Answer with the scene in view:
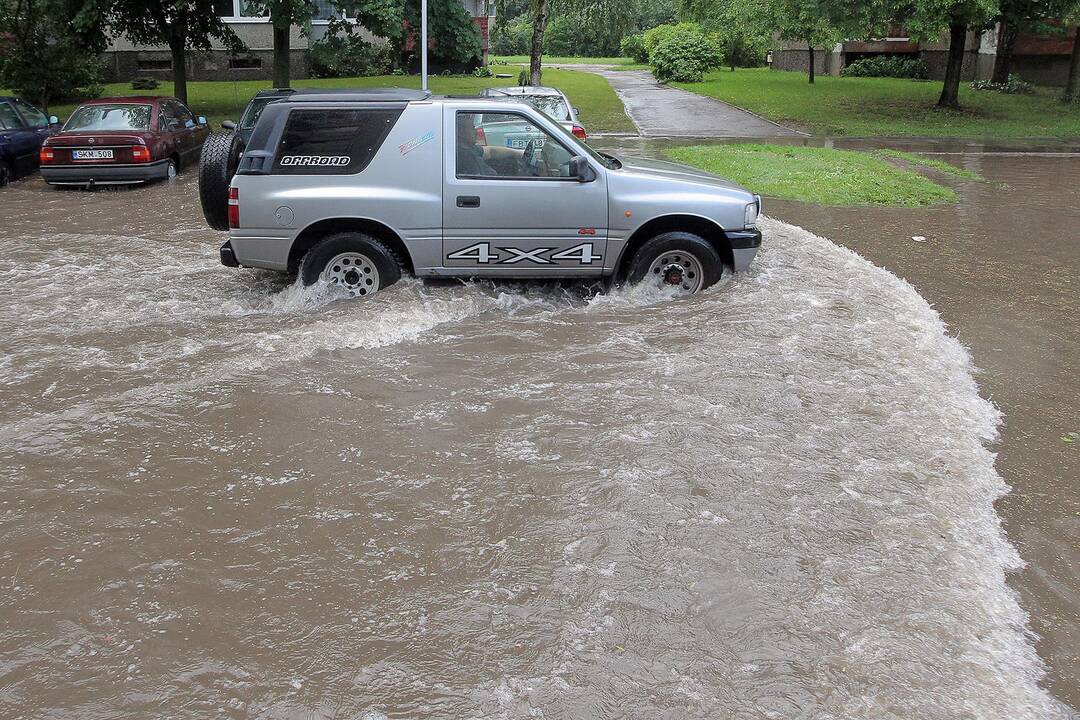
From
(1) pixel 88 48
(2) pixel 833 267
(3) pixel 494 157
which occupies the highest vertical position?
(1) pixel 88 48

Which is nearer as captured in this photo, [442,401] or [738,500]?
[738,500]

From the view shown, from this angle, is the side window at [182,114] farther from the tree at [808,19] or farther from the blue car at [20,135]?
the tree at [808,19]

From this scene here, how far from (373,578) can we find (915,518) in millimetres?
2636

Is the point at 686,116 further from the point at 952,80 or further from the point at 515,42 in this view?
the point at 515,42

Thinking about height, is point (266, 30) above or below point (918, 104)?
above

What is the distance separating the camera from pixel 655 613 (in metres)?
4.04

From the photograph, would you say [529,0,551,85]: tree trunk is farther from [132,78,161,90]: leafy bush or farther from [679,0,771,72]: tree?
[132,78,161,90]: leafy bush

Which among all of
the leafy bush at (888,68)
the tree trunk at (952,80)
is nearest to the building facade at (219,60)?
the tree trunk at (952,80)

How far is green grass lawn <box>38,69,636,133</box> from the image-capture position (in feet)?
86.2

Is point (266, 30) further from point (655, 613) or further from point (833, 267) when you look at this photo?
point (655, 613)

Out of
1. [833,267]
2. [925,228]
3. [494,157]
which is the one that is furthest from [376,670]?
[925,228]

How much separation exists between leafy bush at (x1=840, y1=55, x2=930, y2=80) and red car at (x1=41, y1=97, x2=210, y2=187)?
115ft

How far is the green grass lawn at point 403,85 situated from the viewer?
26281 millimetres

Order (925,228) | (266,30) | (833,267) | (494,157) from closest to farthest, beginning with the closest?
(494,157)
(833,267)
(925,228)
(266,30)
